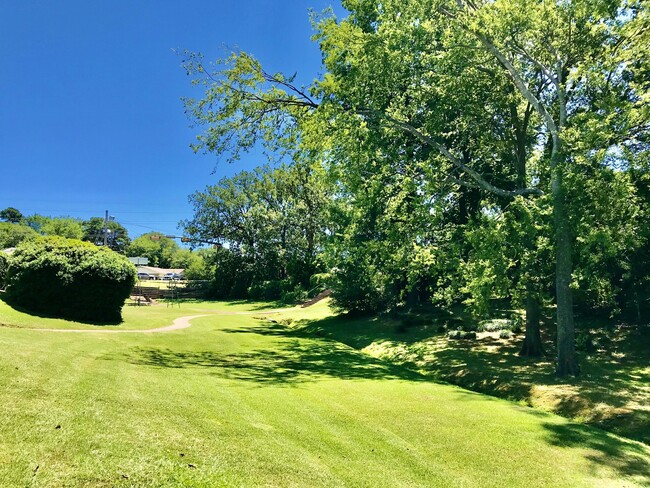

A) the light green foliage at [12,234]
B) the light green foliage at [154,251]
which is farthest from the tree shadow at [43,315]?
the light green foliage at [154,251]

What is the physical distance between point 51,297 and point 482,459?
1850 cm

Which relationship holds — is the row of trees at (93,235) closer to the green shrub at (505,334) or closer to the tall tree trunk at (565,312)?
the green shrub at (505,334)

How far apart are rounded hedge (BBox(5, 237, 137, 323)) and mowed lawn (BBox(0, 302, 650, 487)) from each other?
19.9 feet

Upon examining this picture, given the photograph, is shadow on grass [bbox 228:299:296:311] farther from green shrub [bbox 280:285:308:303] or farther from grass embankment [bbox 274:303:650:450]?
grass embankment [bbox 274:303:650:450]

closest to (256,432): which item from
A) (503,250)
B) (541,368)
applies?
(503,250)

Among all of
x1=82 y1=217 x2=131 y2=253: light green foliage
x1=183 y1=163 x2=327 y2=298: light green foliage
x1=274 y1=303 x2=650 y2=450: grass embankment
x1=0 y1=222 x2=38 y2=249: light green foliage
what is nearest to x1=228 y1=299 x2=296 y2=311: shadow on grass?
x1=183 y1=163 x2=327 y2=298: light green foliage

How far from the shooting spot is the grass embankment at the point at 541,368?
37.0 ft

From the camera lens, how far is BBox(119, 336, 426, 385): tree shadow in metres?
12.4

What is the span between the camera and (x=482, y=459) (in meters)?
6.86

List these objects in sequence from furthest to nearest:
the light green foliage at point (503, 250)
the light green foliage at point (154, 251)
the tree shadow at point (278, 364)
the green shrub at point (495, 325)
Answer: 1. the light green foliage at point (154, 251)
2. the green shrub at point (495, 325)
3. the light green foliage at point (503, 250)
4. the tree shadow at point (278, 364)

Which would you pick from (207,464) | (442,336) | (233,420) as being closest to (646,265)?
(442,336)

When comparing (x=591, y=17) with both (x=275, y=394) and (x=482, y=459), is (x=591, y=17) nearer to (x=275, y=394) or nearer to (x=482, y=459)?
(x=482, y=459)

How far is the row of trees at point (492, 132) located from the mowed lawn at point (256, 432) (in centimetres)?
581

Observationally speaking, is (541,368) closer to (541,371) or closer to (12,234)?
(541,371)
